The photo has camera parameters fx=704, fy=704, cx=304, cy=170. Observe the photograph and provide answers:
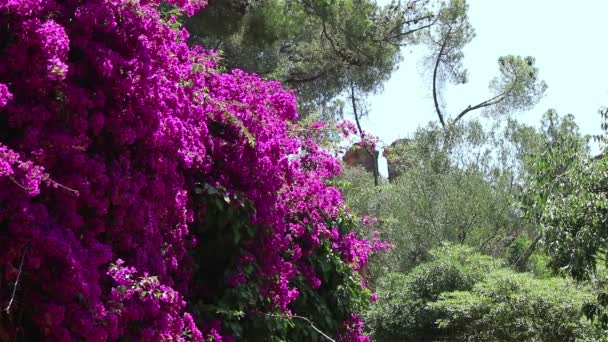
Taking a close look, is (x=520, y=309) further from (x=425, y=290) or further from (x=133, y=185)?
(x=133, y=185)

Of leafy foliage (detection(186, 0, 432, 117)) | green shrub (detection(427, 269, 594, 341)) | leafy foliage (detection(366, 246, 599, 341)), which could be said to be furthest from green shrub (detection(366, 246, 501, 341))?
leafy foliage (detection(186, 0, 432, 117))

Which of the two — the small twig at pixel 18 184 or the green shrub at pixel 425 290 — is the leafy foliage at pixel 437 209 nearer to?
the green shrub at pixel 425 290

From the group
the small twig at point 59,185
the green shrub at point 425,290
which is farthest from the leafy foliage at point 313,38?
the small twig at point 59,185

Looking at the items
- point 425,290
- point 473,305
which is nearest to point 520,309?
point 473,305

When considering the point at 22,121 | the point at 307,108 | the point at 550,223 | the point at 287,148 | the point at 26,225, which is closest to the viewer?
the point at 26,225

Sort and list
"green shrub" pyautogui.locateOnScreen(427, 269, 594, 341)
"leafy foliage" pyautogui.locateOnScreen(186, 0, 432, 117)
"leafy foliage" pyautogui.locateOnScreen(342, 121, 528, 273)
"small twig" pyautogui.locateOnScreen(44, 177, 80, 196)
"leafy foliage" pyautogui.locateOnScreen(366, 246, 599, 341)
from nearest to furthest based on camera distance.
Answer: "small twig" pyautogui.locateOnScreen(44, 177, 80, 196)
"green shrub" pyautogui.locateOnScreen(427, 269, 594, 341)
"leafy foliage" pyautogui.locateOnScreen(366, 246, 599, 341)
"leafy foliage" pyautogui.locateOnScreen(186, 0, 432, 117)
"leafy foliage" pyautogui.locateOnScreen(342, 121, 528, 273)

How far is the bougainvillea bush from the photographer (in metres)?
2.44

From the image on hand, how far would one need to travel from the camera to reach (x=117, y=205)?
2820 mm

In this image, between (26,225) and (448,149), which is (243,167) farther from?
(448,149)

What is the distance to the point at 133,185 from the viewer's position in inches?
115

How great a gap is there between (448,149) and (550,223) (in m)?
12.6

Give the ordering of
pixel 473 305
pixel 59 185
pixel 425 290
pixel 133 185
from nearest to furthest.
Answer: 1. pixel 59 185
2. pixel 133 185
3. pixel 473 305
4. pixel 425 290

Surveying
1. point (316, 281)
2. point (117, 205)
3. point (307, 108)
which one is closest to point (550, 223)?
point (316, 281)

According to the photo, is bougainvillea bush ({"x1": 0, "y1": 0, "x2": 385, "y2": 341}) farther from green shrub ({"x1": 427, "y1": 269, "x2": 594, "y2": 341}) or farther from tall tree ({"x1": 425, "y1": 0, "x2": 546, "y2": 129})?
tall tree ({"x1": 425, "y1": 0, "x2": 546, "y2": 129})
